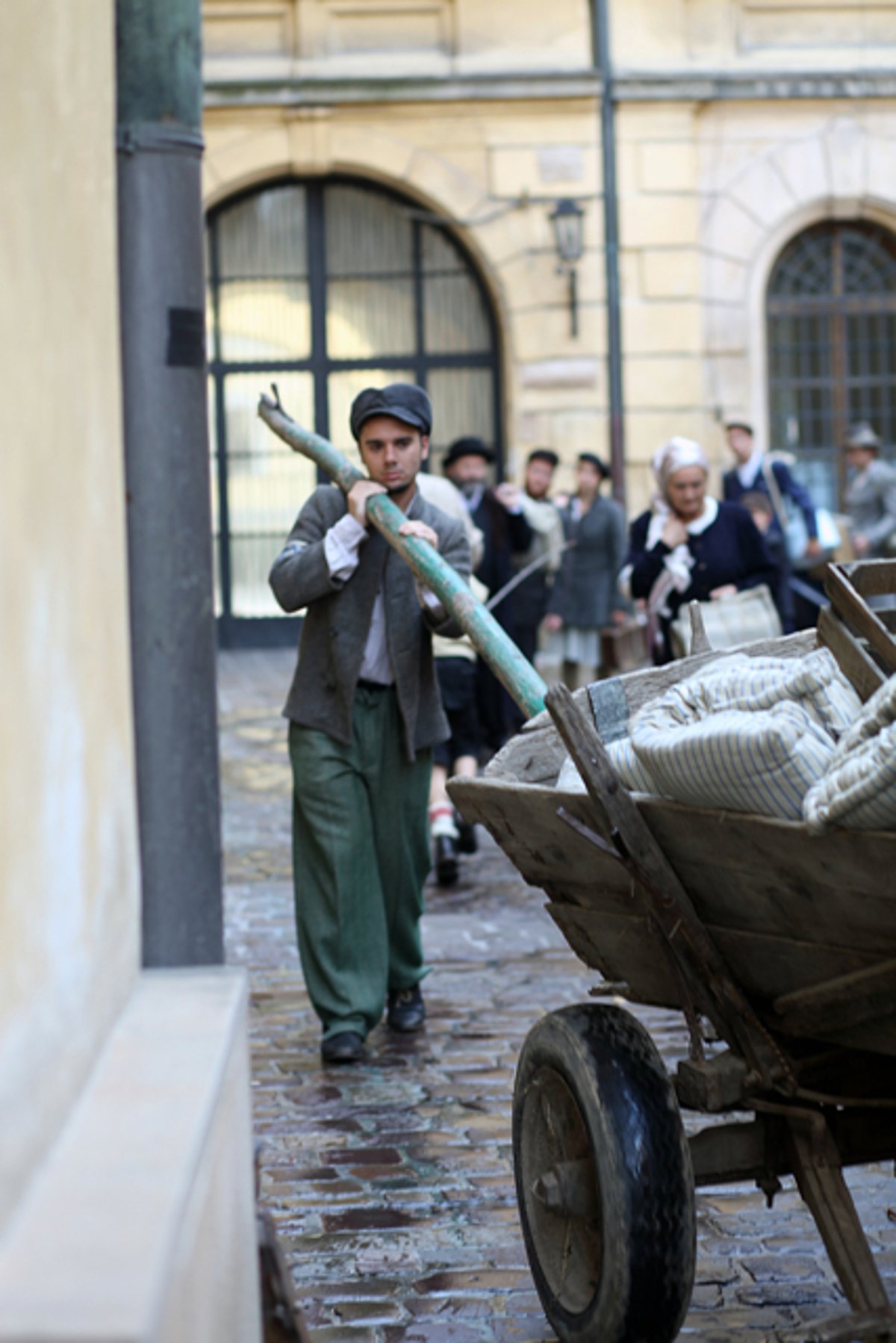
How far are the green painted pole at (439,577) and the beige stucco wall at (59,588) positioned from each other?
151 cm

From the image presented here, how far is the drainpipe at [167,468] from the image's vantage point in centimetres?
294

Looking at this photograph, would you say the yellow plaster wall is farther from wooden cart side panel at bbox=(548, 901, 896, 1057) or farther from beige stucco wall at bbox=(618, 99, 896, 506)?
wooden cart side panel at bbox=(548, 901, 896, 1057)

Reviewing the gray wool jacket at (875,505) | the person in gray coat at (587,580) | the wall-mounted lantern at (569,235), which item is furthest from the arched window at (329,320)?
the person in gray coat at (587,580)

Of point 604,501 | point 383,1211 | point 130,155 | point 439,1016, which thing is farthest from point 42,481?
point 604,501

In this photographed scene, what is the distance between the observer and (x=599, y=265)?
61.0 feet

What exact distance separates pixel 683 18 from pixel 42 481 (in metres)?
17.5

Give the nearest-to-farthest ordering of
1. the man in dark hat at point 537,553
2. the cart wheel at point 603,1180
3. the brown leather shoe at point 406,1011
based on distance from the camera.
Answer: the cart wheel at point 603,1180 → the brown leather shoe at point 406,1011 → the man in dark hat at point 537,553

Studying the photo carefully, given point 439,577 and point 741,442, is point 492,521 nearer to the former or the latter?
point 741,442

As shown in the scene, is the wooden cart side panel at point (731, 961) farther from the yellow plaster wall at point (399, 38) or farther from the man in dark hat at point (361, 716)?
the yellow plaster wall at point (399, 38)

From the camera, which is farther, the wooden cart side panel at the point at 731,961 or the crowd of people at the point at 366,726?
the crowd of people at the point at 366,726

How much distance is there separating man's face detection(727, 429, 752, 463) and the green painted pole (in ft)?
29.2

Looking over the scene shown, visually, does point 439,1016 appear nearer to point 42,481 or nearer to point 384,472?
point 384,472

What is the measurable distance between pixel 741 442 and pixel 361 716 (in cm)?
888

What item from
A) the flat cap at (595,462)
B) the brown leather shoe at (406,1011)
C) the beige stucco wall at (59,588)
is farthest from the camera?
the flat cap at (595,462)
